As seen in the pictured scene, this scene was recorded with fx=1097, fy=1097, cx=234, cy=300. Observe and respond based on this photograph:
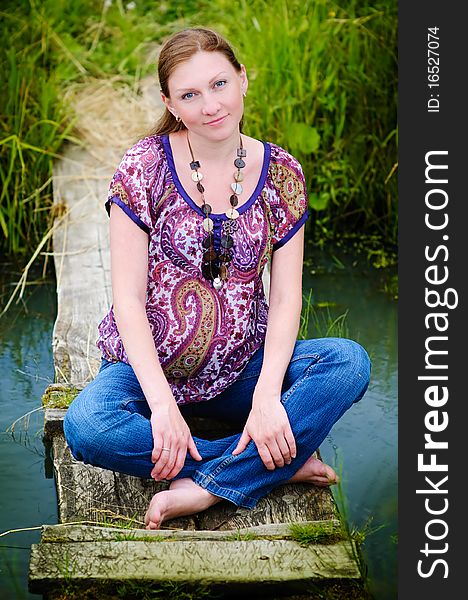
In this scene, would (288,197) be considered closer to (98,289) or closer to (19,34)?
(98,289)

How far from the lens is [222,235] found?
2641 millimetres

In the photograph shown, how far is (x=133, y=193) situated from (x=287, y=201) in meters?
0.39

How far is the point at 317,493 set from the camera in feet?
8.56

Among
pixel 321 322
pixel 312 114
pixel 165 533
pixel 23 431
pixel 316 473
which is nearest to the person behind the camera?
pixel 165 533

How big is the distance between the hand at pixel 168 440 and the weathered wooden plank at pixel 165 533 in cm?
18

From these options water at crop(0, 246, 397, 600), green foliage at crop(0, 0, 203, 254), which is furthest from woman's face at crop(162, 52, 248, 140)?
green foliage at crop(0, 0, 203, 254)

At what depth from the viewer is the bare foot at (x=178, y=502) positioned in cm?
245

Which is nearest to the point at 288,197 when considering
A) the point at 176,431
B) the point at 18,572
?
the point at 176,431

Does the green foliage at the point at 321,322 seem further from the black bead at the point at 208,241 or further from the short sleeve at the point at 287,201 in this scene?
the black bead at the point at 208,241

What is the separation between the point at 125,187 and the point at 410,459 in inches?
36.1

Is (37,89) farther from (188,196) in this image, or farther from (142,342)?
(142,342)

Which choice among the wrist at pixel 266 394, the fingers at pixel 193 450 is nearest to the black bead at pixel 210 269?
the wrist at pixel 266 394

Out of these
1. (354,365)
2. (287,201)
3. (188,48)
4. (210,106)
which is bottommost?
(354,365)

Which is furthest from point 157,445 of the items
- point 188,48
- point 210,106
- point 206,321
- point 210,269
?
point 188,48
